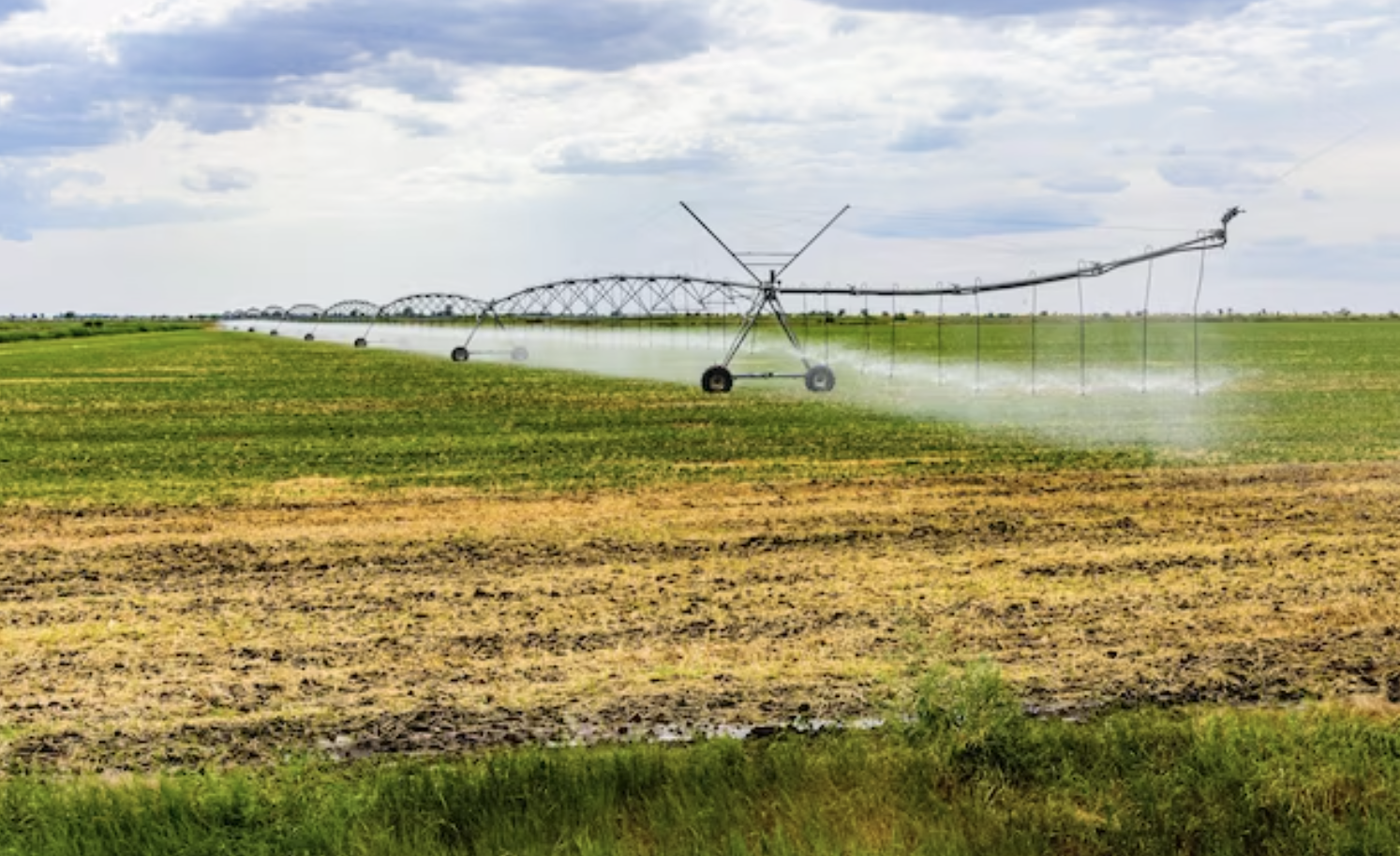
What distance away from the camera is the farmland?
450 inches

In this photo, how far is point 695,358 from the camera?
81.4 m

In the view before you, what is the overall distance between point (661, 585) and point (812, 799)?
7021mm

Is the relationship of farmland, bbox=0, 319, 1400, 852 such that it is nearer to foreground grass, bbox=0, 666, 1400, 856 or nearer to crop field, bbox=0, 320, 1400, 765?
crop field, bbox=0, 320, 1400, 765

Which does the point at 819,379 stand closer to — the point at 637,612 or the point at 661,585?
the point at 661,585

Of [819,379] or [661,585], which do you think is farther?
[819,379]

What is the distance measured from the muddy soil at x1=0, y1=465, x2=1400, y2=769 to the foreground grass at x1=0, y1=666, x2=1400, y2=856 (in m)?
0.88

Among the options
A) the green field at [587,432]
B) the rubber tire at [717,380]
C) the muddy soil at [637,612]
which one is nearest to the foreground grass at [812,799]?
the muddy soil at [637,612]

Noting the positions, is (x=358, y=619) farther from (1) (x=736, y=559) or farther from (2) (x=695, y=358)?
(2) (x=695, y=358)

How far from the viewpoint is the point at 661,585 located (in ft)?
52.9

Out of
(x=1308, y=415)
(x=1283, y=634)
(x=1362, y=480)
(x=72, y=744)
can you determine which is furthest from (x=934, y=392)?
(x=72, y=744)

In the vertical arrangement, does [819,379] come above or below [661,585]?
above

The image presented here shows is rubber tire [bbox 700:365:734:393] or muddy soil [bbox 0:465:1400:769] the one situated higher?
rubber tire [bbox 700:365:734:393]

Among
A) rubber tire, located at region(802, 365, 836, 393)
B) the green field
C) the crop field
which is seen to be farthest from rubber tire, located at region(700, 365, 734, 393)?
the crop field

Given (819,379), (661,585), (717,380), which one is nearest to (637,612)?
(661,585)
